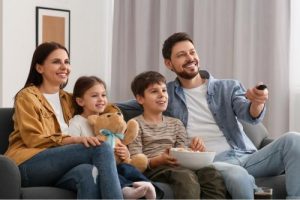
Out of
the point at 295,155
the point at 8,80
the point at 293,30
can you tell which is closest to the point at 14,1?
the point at 8,80

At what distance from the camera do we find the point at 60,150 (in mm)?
2826

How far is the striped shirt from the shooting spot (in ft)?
10.5

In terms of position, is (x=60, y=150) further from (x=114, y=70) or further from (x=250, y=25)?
(x=114, y=70)

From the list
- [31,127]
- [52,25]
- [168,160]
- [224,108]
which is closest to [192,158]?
[168,160]

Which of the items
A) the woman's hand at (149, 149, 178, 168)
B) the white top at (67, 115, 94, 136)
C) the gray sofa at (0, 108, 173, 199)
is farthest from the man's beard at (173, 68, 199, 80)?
the gray sofa at (0, 108, 173, 199)

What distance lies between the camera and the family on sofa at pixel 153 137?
2.80 m

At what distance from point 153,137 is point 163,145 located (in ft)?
0.23

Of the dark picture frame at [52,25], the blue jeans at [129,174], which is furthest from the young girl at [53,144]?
the dark picture frame at [52,25]

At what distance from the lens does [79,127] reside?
3102 millimetres

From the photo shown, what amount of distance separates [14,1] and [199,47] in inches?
62.8

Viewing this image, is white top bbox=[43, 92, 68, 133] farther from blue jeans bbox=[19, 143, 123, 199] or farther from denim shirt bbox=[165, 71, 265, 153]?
denim shirt bbox=[165, 71, 265, 153]

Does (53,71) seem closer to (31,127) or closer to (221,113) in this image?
(31,127)

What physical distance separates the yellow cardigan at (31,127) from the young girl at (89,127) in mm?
126

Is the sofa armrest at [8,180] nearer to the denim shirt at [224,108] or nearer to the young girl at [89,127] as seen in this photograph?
the young girl at [89,127]
